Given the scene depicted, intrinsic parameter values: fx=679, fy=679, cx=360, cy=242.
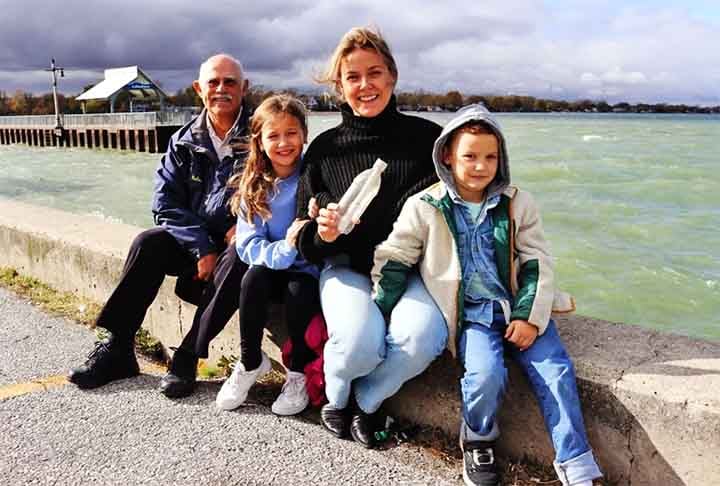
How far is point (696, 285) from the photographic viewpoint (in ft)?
31.3

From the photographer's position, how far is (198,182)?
3244 millimetres

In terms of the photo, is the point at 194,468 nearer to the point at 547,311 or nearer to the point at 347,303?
the point at 347,303

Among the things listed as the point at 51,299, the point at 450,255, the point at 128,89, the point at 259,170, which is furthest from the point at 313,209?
the point at 128,89

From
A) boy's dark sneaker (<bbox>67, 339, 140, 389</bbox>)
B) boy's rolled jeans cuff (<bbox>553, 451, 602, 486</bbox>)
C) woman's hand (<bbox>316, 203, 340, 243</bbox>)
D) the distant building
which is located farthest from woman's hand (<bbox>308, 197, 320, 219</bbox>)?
the distant building

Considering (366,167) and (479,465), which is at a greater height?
(366,167)

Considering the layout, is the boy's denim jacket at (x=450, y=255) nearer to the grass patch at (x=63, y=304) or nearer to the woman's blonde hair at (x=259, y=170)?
the woman's blonde hair at (x=259, y=170)

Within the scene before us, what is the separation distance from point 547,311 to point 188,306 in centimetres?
192

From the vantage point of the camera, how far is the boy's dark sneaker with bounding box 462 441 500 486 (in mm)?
2244

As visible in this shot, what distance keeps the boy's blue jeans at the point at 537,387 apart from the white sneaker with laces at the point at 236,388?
920mm

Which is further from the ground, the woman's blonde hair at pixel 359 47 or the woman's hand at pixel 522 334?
the woman's blonde hair at pixel 359 47

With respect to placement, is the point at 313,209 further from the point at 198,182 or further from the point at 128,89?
the point at 128,89

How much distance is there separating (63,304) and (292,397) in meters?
2.13

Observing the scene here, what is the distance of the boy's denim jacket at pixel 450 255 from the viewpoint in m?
2.41

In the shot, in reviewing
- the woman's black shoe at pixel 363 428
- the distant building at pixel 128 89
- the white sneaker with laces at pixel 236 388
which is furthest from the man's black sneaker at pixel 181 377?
the distant building at pixel 128 89
